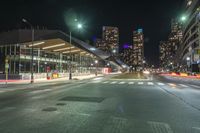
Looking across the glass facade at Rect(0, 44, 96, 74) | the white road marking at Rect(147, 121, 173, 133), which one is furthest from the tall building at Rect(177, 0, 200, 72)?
the white road marking at Rect(147, 121, 173, 133)

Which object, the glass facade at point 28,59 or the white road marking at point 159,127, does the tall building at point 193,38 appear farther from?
the white road marking at point 159,127

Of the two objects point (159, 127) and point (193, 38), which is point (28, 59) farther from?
point (193, 38)

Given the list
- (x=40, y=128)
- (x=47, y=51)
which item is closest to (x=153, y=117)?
(x=40, y=128)

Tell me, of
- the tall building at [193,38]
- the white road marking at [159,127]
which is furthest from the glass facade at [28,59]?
the tall building at [193,38]

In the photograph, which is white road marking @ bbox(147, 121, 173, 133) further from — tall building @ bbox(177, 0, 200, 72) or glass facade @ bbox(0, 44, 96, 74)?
tall building @ bbox(177, 0, 200, 72)

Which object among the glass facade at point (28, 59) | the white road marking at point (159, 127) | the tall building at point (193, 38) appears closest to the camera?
the white road marking at point (159, 127)

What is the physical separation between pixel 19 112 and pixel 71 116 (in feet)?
8.42

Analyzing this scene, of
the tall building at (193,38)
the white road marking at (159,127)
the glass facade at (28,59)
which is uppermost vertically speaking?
the tall building at (193,38)

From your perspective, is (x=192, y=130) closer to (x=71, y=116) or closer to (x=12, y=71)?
(x=71, y=116)

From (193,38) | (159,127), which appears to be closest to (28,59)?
(159,127)

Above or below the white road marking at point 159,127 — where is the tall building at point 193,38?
above

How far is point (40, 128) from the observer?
7.37 meters

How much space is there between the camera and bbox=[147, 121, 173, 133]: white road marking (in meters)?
7.06

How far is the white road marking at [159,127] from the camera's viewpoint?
7062 mm
